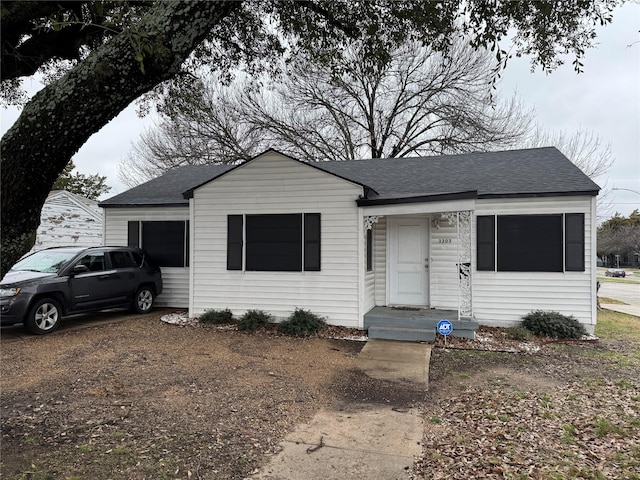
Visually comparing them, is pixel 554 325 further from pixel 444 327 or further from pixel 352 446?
pixel 352 446

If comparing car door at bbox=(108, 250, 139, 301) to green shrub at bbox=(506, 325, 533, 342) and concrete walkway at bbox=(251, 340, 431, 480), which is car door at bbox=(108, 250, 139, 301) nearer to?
concrete walkway at bbox=(251, 340, 431, 480)

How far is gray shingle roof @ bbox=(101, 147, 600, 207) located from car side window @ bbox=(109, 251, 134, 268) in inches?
65.7

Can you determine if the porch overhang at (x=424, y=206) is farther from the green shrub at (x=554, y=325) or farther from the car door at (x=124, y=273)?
the car door at (x=124, y=273)

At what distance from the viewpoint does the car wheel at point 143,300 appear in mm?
9422

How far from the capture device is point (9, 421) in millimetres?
3859

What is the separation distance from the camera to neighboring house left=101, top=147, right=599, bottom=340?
7.96 metres

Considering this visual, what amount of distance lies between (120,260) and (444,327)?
270 inches

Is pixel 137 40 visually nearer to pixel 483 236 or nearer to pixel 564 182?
pixel 483 236

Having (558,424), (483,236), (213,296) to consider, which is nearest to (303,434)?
(558,424)

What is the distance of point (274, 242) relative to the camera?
851cm

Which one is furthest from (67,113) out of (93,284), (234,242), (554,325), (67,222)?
(67,222)

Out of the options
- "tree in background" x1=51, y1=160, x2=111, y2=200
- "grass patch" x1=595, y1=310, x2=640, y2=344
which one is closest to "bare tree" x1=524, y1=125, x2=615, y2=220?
"grass patch" x1=595, y1=310, x2=640, y2=344

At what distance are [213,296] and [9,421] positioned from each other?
5.01 metres

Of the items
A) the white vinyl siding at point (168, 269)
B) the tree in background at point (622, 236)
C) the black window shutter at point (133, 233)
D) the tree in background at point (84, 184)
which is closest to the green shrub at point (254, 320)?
the white vinyl siding at point (168, 269)
